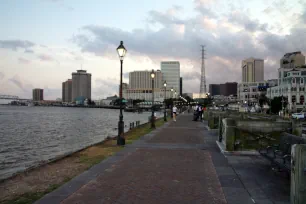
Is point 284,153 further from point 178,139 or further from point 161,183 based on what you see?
point 178,139

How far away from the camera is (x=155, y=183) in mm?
8031

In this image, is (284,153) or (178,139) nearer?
(284,153)

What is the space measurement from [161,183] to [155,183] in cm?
16

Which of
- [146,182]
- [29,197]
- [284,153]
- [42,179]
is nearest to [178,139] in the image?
[284,153]

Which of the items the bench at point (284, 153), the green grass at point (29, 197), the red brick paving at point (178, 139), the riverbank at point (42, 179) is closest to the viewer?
the green grass at point (29, 197)

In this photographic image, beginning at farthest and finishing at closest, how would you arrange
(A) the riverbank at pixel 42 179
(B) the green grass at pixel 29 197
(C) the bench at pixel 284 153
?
(C) the bench at pixel 284 153, (A) the riverbank at pixel 42 179, (B) the green grass at pixel 29 197

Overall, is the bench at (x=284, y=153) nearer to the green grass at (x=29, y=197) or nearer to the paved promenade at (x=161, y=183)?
the paved promenade at (x=161, y=183)

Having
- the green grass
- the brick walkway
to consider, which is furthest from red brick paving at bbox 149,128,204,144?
the green grass

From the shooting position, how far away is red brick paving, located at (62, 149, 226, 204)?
6.80 metres

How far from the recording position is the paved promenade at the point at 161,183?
6.80 m

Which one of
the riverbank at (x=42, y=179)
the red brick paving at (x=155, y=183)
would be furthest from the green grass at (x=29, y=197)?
the red brick paving at (x=155, y=183)

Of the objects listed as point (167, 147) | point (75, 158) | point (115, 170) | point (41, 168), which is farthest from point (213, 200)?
point (167, 147)

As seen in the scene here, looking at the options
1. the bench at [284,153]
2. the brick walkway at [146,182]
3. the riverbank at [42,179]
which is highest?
the bench at [284,153]

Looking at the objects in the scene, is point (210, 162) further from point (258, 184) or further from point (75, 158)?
point (75, 158)
